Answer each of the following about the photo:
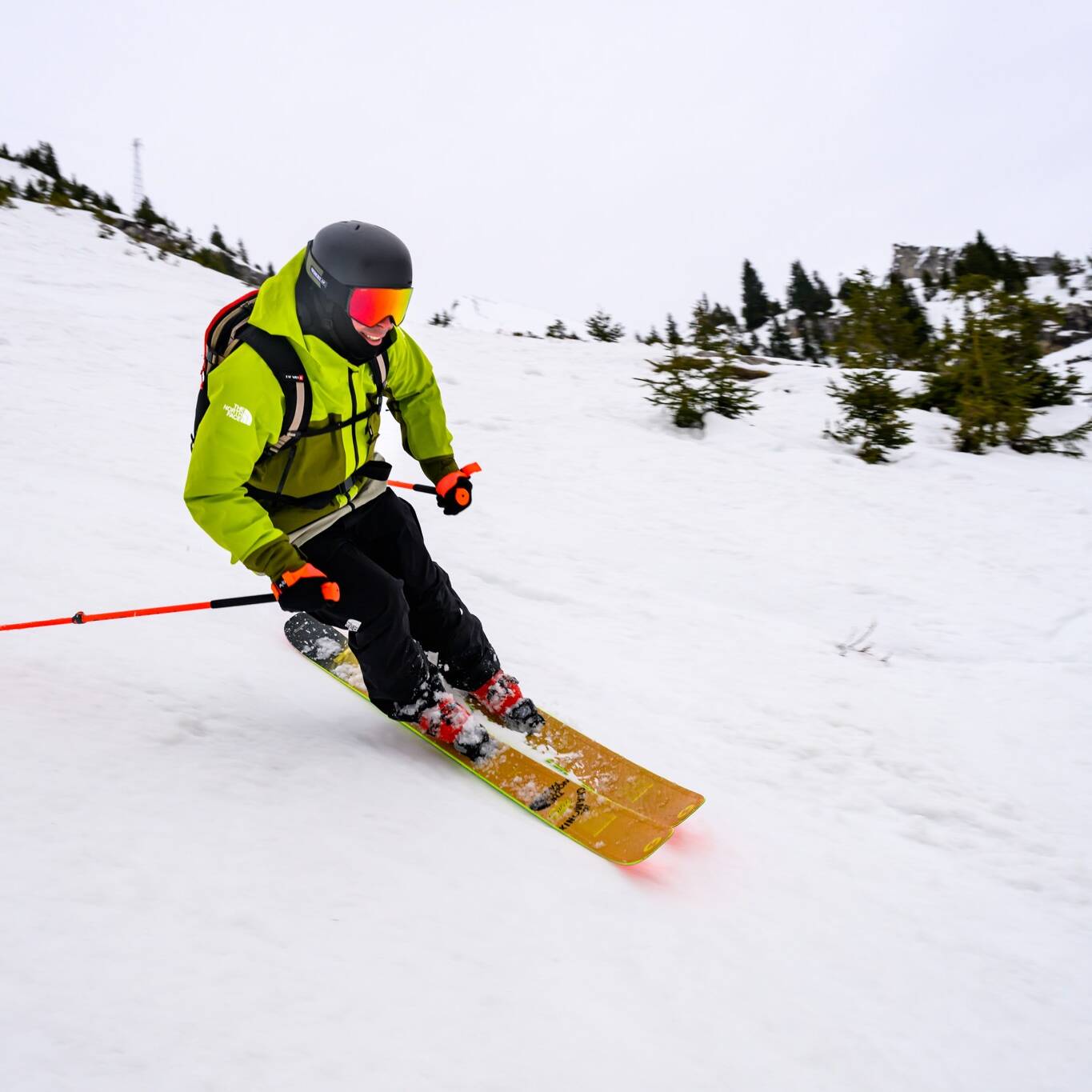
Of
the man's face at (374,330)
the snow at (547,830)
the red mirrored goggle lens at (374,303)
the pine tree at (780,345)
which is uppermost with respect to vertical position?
the pine tree at (780,345)

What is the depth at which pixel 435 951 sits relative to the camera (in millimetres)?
1670

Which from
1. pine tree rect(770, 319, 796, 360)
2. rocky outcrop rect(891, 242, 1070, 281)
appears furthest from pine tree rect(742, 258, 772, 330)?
rocky outcrop rect(891, 242, 1070, 281)

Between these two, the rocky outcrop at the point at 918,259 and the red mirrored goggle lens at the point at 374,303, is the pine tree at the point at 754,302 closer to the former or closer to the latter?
the rocky outcrop at the point at 918,259

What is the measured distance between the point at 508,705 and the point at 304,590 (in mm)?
1199

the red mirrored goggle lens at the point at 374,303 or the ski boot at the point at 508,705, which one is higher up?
the red mirrored goggle lens at the point at 374,303

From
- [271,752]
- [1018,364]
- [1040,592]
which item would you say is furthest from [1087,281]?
[271,752]

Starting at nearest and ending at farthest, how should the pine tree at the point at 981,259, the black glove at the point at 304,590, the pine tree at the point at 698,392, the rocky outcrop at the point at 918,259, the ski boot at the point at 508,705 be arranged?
the black glove at the point at 304,590 → the ski boot at the point at 508,705 → the pine tree at the point at 698,392 → the pine tree at the point at 981,259 → the rocky outcrop at the point at 918,259

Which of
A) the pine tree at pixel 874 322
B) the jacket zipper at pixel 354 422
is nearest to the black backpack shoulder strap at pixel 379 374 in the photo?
the jacket zipper at pixel 354 422

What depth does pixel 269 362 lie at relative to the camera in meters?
2.39

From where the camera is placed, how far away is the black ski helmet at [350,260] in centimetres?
243

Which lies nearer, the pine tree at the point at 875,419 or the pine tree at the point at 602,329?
the pine tree at the point at 875,419

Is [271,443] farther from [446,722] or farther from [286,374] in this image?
[446,722]

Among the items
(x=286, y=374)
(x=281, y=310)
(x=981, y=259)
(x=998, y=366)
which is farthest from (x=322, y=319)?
(x=981, y=259)

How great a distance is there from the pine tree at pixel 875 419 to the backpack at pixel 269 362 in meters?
7.88
